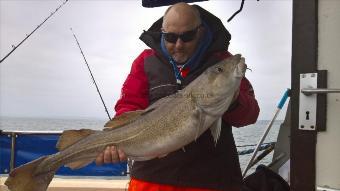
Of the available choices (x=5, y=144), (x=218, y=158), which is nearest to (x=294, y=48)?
(x=218, y=158)

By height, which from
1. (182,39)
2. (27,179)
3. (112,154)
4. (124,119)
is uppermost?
(182,39)

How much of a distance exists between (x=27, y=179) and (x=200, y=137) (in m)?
1.37

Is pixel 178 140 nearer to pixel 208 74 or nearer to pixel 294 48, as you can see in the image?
pixel 208 74

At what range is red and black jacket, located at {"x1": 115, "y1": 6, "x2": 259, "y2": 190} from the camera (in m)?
3.04

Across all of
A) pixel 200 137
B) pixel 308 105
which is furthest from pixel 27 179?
pixel 308 105

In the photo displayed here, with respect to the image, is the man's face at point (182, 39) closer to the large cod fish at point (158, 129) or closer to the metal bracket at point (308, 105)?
the large cod fish at point (158, 129)

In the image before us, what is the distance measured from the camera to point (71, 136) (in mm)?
3141

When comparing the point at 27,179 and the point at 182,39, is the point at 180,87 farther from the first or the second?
the point at 27,179

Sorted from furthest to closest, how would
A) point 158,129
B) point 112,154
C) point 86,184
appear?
point 86,184 < point 112,154 < point 158,129

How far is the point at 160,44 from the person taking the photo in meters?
3.39

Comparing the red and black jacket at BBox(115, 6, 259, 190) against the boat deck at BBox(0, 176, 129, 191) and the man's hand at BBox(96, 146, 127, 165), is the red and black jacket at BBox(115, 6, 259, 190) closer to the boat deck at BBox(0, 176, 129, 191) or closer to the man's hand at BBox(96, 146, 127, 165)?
the man's hand at BBox(96, 146, 127, 165)

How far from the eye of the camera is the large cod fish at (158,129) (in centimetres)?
272

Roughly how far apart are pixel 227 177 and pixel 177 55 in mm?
1046

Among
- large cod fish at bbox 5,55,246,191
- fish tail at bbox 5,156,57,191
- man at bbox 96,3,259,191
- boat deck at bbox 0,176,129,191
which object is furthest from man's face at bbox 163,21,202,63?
boat deck at bbox 0,176,129,191
